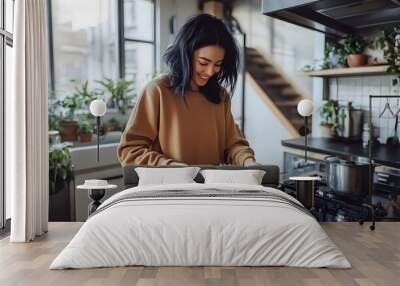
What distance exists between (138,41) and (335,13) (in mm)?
2719

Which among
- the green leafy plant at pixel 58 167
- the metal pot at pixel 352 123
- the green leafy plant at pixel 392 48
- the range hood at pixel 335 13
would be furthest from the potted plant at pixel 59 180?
the green leafy plant at pixel 392 48

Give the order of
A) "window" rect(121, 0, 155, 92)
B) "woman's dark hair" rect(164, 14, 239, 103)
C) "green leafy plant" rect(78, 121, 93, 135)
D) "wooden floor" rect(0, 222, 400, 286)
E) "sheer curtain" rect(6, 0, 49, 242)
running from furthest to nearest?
"window" rect(121, 0, 155, 92) → "green leafy plant" rect(78, 121, 93, 135) → "woman's dark hair" rect(164, 14, 239, 103) → "sheer curtain" rect(6, 0, 49, 242) → "wooden floor" rect(0, 222, 400, 286)

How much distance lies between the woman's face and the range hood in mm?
894

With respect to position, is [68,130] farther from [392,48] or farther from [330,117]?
[392,48]

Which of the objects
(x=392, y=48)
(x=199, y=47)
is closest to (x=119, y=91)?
(x=199, y=47)

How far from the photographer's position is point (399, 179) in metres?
3.90

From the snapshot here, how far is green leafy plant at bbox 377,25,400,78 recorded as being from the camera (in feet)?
14.9

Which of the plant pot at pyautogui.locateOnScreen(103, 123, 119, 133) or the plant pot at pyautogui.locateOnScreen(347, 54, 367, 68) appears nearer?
the plant pot at pyautogui.locateOnScreen(347, 54, 367, 68)

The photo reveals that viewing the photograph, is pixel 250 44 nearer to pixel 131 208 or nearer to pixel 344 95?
pixel 344 95

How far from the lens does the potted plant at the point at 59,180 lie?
4.45 metres

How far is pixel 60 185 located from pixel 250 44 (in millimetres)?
3335

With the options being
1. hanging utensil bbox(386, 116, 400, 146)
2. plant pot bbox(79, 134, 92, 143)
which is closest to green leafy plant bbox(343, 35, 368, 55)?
hanging utensil bbox(386, 116, 400, 146)

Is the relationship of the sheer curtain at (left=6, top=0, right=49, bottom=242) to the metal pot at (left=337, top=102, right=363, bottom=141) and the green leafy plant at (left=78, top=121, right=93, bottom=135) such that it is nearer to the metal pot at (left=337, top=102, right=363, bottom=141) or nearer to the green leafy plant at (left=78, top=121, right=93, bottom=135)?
the green leafy plant at (left=78, top=121, right=93, bottom=135)

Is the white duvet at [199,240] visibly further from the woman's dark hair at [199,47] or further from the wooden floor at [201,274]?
the woman's dark hair at [199,47]
